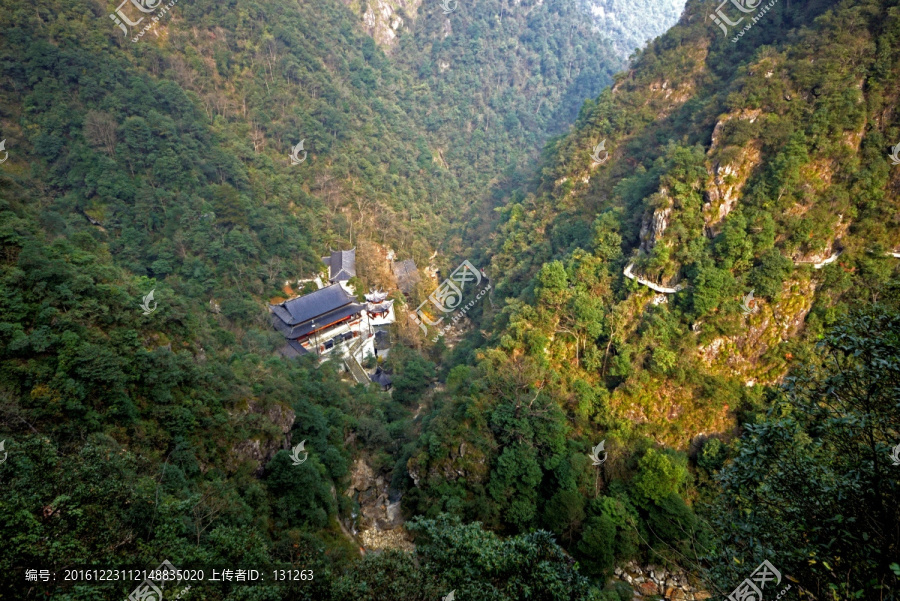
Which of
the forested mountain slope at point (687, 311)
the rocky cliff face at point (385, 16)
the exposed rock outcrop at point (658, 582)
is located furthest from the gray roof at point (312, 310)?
the rocky cliff face at point (385, 16)

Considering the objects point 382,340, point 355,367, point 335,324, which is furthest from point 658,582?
point 335,324

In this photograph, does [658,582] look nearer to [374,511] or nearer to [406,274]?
[374,511]

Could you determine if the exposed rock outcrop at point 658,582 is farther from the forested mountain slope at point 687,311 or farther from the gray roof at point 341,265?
the gray roof at point 341,265

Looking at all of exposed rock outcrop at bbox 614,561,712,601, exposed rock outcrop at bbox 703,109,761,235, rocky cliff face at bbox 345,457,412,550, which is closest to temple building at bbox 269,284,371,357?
rocky cliff face at bbox 345,457,412,550

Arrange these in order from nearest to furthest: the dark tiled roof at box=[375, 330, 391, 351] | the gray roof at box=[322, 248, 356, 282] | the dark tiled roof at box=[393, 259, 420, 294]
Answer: the dark tiled roof at box=[375, 330, 391, 351] → the gray roof at box=[322, 248, 356, 282] → the dark tiled roof at box=[393, 259, 420, 294]

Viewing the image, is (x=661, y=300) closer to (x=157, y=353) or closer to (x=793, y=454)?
(x=793, y=454)

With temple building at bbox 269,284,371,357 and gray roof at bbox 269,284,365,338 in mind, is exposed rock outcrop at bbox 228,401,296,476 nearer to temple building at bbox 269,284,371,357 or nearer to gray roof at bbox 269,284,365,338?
temple building at bbox 269,284,371,357
